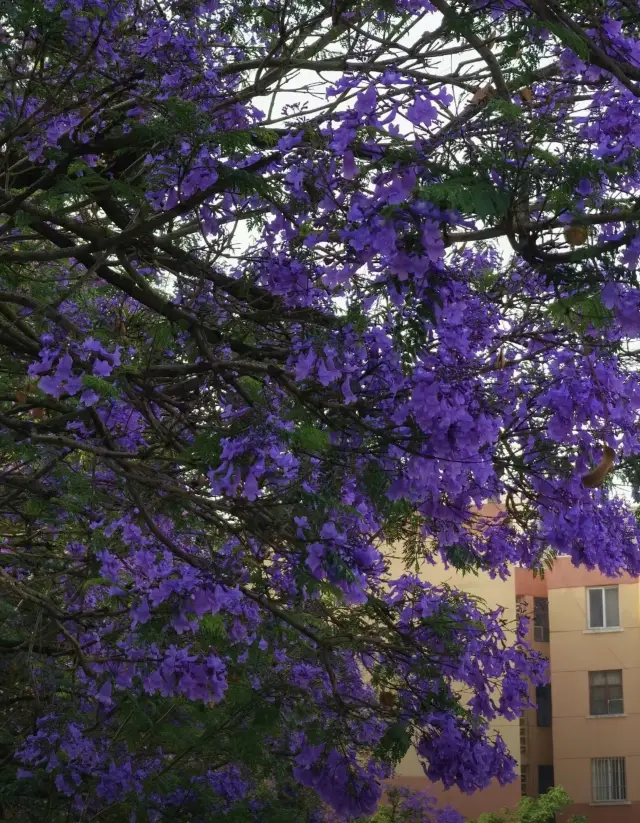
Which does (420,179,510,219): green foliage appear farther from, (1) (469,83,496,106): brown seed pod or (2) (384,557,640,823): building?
(2) (384,557,640,823): building

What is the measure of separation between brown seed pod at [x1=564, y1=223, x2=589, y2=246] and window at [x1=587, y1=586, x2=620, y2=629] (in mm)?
20555

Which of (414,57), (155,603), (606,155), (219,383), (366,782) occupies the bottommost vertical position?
(366,782)

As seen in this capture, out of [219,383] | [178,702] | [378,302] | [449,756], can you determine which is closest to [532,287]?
[378,302]

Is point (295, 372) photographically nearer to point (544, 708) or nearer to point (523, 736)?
point (523, 736)

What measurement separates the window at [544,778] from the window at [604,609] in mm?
3157

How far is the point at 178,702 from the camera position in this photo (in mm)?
5570

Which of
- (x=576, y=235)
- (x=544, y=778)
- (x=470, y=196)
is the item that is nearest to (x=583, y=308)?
(x=576, y=235)

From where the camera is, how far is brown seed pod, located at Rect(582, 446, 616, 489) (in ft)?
14.4

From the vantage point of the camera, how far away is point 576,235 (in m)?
3.42

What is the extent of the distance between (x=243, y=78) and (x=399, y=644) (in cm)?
268

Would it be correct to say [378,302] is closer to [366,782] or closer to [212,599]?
[212,599]

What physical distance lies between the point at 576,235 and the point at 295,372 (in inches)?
→ 46.9

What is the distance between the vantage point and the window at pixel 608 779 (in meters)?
22.2

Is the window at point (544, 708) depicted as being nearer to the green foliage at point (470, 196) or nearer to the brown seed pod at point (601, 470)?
the brown seed pod at point (601, 470)
